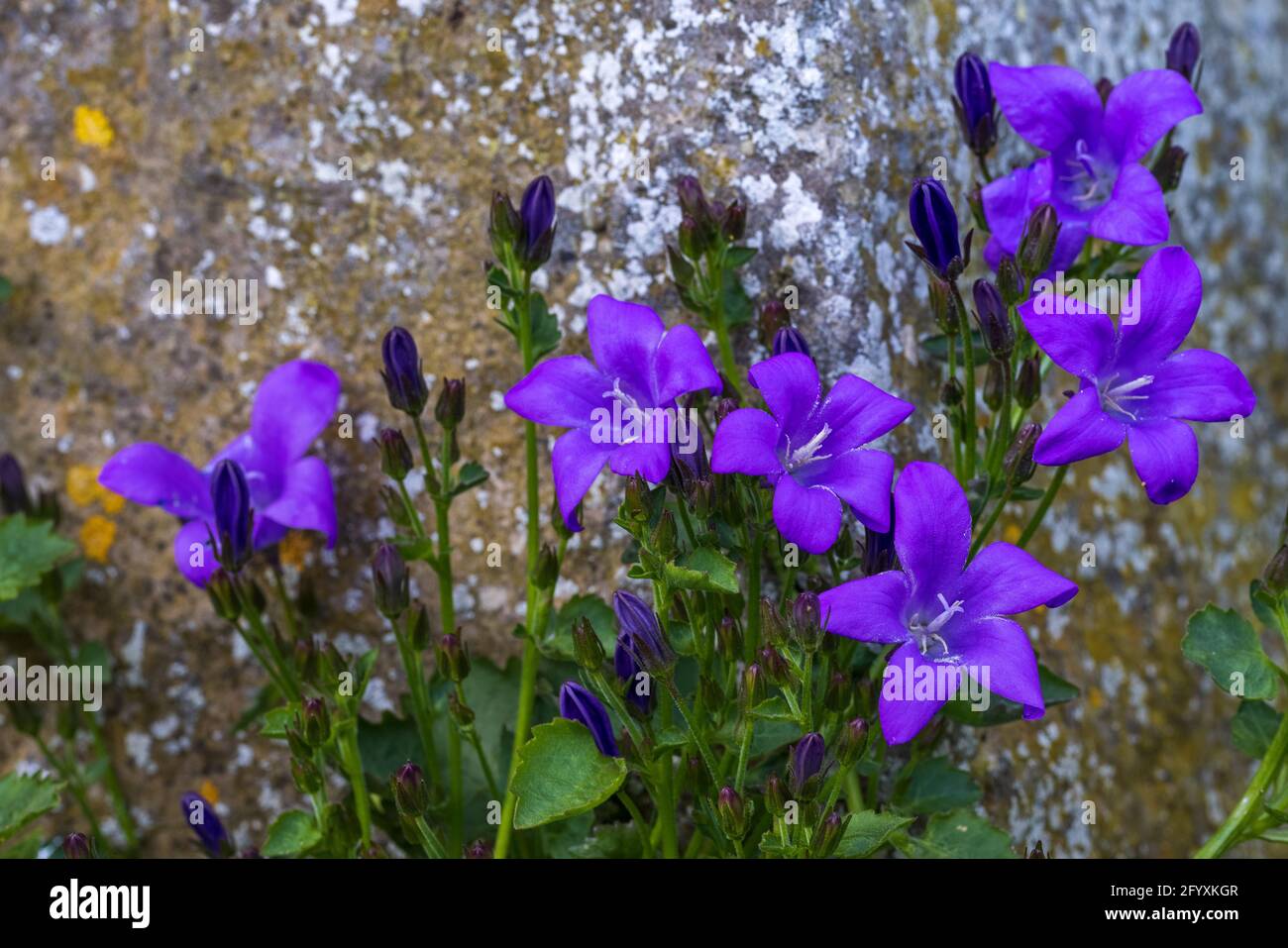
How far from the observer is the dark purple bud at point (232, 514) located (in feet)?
5.63

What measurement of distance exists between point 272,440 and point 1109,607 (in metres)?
1.34

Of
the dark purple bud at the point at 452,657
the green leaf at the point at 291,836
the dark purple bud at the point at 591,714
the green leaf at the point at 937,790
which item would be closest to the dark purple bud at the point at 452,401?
the dark purple bud at the point at 452,657

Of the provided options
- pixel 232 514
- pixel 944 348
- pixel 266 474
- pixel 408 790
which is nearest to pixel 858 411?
pixel 944 348

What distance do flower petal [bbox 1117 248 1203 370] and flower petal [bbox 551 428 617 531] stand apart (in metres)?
0.61

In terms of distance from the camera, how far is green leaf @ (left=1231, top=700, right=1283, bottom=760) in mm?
1745

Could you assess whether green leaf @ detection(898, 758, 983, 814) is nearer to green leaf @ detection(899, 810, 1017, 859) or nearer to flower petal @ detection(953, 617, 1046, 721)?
green leaf @ detection(899, 810, 1017, 859)

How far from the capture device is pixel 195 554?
1845 mm

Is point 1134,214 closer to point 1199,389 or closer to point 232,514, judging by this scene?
point 1199,389

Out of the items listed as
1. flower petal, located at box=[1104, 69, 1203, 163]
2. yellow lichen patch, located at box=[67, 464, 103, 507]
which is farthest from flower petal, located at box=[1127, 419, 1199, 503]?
yellow lichen patch, located at box=[67, 464, 103, 507]

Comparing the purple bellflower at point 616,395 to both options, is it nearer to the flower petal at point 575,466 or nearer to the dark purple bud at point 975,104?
the flower petal at point 575,466

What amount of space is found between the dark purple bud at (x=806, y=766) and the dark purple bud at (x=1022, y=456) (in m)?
0.41
